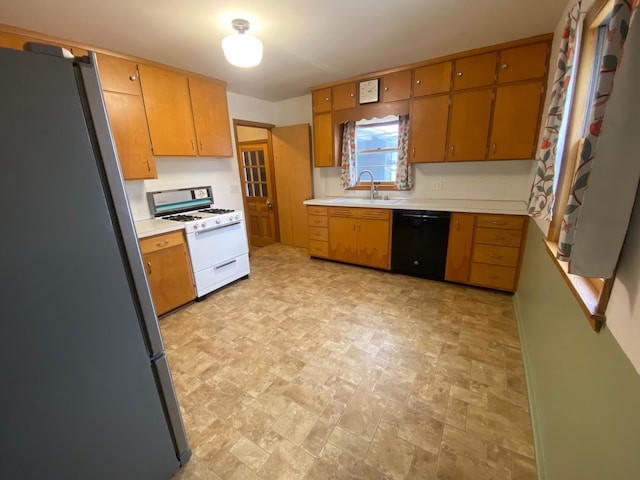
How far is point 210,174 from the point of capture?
143 inches

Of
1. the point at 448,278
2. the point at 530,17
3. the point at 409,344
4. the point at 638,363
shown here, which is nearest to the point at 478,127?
the point at 530,17

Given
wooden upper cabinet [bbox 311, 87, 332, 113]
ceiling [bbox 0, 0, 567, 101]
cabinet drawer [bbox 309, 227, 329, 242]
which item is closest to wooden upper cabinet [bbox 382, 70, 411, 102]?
ceiling [bbox 0, 0, 567, 101]

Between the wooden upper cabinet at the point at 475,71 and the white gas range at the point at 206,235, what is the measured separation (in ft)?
9.60

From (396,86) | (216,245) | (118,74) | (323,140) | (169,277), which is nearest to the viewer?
(118,74)

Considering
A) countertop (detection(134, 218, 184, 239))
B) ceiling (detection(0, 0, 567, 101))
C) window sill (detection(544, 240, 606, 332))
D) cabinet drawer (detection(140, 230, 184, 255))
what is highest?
ceiling (detection(0, 0, 567, 101))

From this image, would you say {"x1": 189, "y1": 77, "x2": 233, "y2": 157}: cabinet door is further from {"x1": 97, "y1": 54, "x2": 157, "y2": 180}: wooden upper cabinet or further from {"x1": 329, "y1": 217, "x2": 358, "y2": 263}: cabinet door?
{"x1": 329, "y1": 217, "x2": 358, "y2": 263}: cabinet door

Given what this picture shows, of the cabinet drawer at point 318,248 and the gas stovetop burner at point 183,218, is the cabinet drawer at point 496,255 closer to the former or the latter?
the cabinet drawer at point 318,248

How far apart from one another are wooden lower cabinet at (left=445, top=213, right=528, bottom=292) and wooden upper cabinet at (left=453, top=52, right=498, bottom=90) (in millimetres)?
1391

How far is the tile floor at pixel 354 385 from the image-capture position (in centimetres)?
132

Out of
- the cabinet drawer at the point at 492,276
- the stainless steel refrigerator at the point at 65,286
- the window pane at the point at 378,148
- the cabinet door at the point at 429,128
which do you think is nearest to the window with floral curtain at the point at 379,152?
the window pane at the point at 378,148

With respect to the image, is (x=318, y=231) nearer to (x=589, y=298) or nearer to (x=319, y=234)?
(x=319, y=234)

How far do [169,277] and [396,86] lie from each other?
132 inches

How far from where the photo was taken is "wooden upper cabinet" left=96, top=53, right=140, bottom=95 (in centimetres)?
233

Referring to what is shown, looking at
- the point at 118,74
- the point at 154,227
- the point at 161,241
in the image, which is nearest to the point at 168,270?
the point at 161,241
